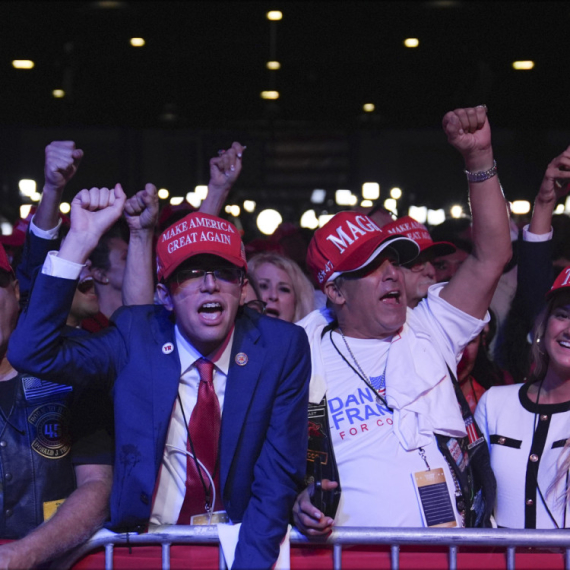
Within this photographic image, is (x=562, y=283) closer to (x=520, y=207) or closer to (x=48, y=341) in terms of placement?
(x=48, y=341)

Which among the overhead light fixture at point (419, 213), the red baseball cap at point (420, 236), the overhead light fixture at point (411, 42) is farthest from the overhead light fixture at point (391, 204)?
the red baseball cap at point (420, 236)

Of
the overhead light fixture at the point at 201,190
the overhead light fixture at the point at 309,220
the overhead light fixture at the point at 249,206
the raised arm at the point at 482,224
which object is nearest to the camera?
the raised arm at the point at 482,224

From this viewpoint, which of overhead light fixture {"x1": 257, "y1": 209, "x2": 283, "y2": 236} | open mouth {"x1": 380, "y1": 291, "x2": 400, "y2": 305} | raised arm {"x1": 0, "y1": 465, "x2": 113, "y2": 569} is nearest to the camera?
raised arm {"x1": 0, "y1": 465, "x2": 113, "y2": 569}

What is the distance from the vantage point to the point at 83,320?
12.4ft

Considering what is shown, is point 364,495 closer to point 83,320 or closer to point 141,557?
point 141,557

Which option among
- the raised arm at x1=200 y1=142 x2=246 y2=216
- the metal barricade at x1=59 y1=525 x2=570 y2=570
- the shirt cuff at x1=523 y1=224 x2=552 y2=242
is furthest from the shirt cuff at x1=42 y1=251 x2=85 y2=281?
the shirt cuff at x1=523 y1=224 x2=552 y2=242

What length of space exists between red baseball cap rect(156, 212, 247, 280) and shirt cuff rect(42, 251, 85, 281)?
1.14 ft

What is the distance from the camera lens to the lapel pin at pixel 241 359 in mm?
2562

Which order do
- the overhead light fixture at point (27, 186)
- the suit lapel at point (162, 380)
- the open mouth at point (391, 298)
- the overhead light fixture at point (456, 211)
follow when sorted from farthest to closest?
the overhead light fixture at point (27, 186)
the overhead light fixture at point (456, 211)
the open mouth at point (391, 298)
the suit lapel at point (162, 380)

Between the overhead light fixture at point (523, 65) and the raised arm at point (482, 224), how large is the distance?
8.31 metres

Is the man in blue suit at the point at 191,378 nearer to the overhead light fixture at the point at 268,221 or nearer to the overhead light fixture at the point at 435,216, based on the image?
the overhead light fixture at the point at 268,221

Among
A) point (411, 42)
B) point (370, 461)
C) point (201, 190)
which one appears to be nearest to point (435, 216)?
point (411, 42)

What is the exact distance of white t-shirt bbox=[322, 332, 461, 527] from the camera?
271cm

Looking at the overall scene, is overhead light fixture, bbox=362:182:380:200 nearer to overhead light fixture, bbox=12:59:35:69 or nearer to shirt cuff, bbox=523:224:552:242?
overhead light fixture, bbox=12:59:35:69
